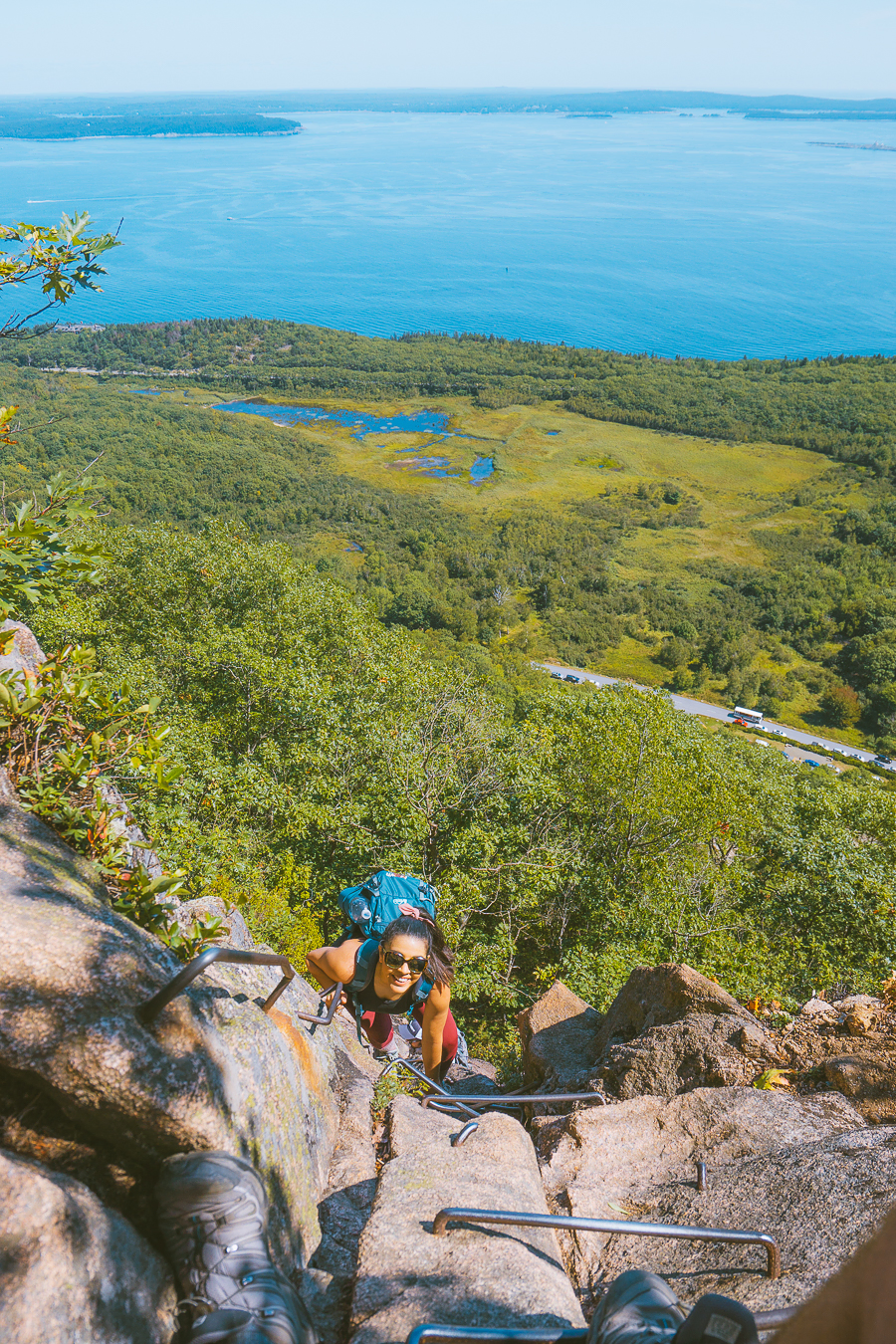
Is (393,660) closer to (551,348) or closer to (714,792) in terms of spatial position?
(714,792)

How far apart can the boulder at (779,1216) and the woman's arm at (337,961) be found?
7.47ft

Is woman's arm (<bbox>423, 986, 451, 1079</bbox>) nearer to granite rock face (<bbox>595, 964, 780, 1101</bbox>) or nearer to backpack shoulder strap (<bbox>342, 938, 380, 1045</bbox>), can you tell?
backpack shoulder strap (<bbox>342, 938, 380, 1045</bbox>)

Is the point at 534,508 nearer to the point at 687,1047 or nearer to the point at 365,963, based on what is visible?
the point at 687,1047

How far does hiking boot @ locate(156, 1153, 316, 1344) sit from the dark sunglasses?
1.84 m

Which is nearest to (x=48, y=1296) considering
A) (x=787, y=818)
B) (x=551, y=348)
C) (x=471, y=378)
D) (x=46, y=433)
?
(x=787, y=818)

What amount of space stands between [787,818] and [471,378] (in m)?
181

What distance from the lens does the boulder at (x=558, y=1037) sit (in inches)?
307

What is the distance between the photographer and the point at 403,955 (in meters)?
5.04

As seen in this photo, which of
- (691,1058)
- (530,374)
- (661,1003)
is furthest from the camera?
(530,374)

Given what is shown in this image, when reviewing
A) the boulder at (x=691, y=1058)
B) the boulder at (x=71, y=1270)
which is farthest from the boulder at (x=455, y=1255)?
the boulder at (x=691, y=1058)

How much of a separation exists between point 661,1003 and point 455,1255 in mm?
4338

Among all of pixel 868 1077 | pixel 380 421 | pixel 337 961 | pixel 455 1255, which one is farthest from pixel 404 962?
pixel 380 421

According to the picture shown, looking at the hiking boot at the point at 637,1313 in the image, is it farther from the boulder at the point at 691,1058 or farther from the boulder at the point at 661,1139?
the boulder at the point at 691,1058

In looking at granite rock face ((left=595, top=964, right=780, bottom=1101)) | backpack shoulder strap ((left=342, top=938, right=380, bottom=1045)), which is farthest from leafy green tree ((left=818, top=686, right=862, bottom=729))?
backpack shoulder strap ((left=342, top=938, right=380, bottom=1045))
